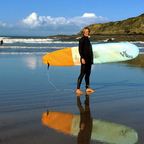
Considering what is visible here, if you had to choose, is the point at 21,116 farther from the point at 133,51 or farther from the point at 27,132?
the point at 133,51

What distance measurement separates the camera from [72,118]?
3480 millimetres

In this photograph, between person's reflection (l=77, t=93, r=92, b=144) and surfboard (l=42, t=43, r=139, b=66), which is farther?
surfboard (l=42, t=43, r=139, b=66)

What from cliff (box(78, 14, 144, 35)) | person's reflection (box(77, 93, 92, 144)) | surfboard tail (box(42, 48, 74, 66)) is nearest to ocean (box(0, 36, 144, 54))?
surfboard tail (box(42, 48, 74, 66))

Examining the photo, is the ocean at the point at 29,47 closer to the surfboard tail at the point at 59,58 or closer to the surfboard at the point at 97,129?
the surfboard tail at the point at 59,58

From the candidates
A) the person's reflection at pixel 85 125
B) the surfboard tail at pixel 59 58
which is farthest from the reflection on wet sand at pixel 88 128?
the surfboard tail at pixel 59 58

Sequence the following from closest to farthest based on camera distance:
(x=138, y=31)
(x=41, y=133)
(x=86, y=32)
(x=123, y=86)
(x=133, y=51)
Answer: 1. (x=41, y=133)
2. (x=86, y=32)
3. (x=123, y=86)
4. (x=133, y=51)
5. (x=138, y=31)

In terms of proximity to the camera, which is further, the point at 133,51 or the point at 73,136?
the point at 133,51

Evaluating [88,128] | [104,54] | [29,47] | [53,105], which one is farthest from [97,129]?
[29,47]

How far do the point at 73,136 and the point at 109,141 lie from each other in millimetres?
422

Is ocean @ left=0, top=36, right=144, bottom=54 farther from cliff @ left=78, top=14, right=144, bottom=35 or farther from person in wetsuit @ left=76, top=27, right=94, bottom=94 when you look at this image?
cliff @ left=78, top=14, right=144, bottom=35

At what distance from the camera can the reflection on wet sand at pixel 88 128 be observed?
2.69 meters

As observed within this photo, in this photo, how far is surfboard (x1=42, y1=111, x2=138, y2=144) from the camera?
2695 millimetres

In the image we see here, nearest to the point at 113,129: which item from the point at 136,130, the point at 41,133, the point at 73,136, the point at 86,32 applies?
the point at 136,130

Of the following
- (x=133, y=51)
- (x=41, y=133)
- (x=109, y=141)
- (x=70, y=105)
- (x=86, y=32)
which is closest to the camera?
(x=109, y=141)
